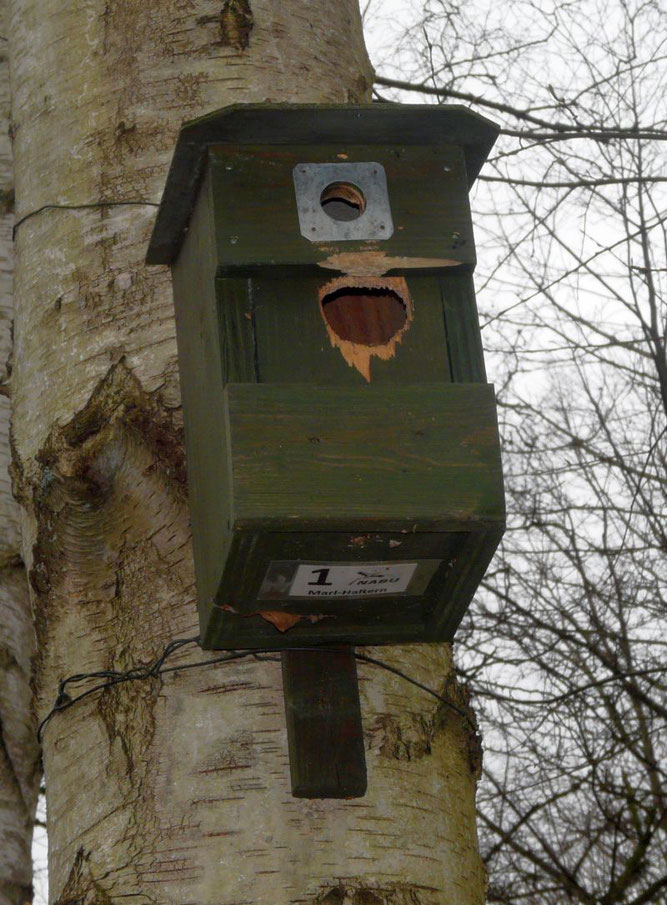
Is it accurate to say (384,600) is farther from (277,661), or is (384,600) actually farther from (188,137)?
(188,137)

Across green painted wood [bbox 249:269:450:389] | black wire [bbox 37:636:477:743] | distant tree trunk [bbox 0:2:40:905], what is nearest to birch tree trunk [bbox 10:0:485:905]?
black wire [bbox 37:636:477:743]

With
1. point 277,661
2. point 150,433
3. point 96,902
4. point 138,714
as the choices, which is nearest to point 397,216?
point 150,433

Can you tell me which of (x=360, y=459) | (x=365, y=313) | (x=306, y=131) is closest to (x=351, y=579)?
(x=360, y=459)

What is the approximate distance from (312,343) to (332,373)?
0.17ft

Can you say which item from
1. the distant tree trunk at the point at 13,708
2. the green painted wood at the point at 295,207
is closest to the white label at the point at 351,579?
the green painted wood at the point at 295,207

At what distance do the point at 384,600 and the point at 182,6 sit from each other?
3.89 ft

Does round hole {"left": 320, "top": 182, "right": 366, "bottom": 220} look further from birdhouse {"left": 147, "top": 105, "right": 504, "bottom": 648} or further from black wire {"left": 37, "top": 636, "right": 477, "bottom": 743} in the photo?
black wire {"left": 37, "top": 636, "right": 477, "bottom": 743}

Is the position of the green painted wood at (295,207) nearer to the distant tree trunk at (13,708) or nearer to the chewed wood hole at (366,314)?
the chewed wood hole at (366,314)

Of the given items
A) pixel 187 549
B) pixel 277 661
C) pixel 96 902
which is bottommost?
pixel 96 902

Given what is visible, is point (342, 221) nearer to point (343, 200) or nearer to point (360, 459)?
point (343, 200)

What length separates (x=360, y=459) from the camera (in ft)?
5.42

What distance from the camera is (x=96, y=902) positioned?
5.58ft

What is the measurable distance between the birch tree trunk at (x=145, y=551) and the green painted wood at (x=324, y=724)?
0.11 feet

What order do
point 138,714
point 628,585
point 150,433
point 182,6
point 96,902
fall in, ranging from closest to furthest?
point 96,902 < point 138,714 < point 150,433 < point 182,6 < point 628,585
